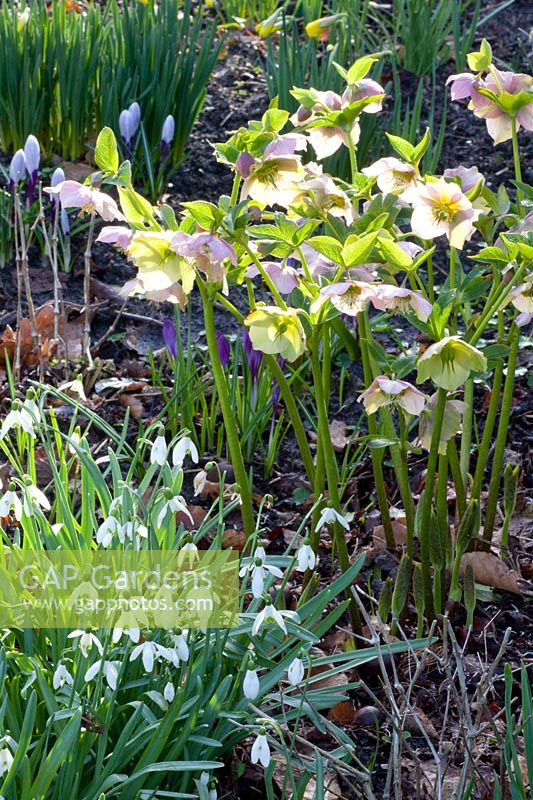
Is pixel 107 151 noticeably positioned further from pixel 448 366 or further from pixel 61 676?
pixel 61 676

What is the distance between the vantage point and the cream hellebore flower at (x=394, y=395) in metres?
1.51

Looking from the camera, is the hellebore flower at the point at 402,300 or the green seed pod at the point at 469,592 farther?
Result: the green seed pod at the point at 469,592

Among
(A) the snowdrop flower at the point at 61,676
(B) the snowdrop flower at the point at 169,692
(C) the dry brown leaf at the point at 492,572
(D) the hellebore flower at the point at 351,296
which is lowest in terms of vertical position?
(C) the dry brown leaf at the point at 492,572

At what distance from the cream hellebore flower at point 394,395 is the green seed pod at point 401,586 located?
0.92 feet

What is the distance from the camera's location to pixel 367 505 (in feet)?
7.28

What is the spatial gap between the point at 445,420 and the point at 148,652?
0.65m

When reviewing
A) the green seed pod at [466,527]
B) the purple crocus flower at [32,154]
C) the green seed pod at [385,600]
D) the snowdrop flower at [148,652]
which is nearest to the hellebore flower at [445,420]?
the green seed pod at [466,527]

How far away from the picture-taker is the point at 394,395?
5.05 feet

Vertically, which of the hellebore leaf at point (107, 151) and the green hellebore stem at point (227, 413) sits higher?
the hellebore leaf at point (107, 151)

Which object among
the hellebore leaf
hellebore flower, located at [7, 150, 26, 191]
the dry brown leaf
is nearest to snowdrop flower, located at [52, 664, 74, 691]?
the hellebore leaf

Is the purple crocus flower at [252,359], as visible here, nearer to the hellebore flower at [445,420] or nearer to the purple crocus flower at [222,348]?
the purple crocus flower at [222,348]

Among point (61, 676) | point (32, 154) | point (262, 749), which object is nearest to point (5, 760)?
point (61, 676)

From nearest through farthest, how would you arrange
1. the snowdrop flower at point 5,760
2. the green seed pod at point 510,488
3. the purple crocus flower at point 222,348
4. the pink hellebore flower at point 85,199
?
1. the snowdrop flower at point 5,760
2. the pink hellebore flower at point 85,199
3. the green seed pod at point 510,488
4. the purple crocus flower at point 222,348

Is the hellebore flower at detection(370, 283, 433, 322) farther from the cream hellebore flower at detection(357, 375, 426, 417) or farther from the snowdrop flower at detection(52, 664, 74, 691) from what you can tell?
the snowdrop flower at detection(52, 664, 74, 691)
